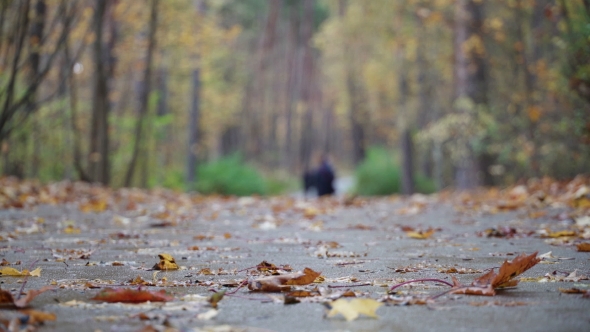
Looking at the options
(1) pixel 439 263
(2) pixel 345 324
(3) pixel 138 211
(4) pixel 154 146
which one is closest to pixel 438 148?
(4) pixel 154 146

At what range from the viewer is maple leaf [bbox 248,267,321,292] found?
9.60ft

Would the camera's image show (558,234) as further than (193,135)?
No

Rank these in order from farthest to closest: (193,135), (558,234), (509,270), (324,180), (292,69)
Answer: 1. (292,69)
2. (193,135)
3. (324,180)
4. (558,234)
5. (509,270)

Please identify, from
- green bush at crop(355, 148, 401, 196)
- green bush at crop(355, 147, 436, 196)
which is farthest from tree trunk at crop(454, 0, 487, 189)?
green bush at crop(355, 148, 401, 196)

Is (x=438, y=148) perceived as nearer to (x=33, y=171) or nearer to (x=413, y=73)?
(x=413, y=73)

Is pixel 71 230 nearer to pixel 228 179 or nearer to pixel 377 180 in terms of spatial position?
pixel 228 179

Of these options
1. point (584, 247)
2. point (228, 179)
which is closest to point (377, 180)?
point (228, 179)

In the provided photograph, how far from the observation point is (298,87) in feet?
157

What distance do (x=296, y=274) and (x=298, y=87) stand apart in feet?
148

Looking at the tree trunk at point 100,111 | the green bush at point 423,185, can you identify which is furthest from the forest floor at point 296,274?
the green bush at point 423,185

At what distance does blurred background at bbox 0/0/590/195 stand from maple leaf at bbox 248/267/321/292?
603 cm

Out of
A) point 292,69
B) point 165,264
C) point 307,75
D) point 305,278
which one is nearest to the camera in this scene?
point 305,278

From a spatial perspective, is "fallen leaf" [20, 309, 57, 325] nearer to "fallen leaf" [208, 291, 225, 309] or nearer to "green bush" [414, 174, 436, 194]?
"fallen leaf" [208, 291, 225, 309]

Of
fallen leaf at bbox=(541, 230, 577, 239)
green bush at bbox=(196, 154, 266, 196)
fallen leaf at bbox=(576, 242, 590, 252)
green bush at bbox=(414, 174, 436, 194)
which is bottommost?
green bush at bbox=(414, 174, 436, 194)
